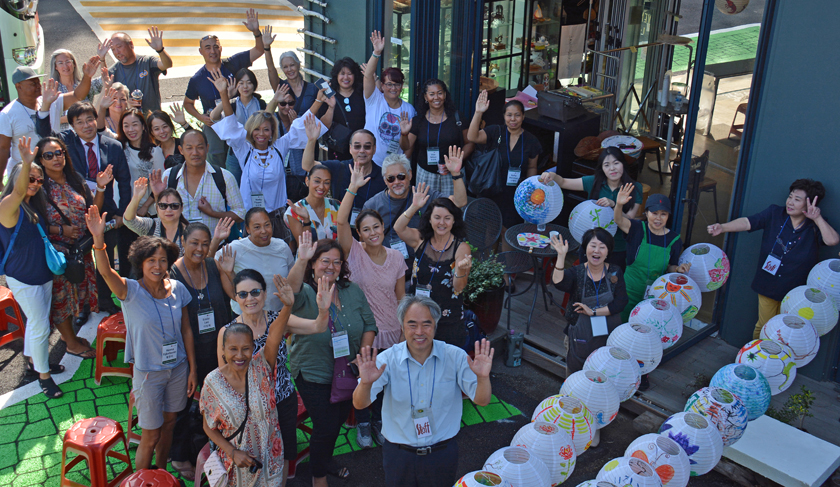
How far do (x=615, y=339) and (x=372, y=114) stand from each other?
3291 mm

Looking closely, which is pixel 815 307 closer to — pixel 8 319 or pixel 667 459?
pixel 667 459

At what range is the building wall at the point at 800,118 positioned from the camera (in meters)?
5.32

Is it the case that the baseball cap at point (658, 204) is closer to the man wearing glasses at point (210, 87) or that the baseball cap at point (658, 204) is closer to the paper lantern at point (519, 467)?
the paper lantern at point (519, 467)

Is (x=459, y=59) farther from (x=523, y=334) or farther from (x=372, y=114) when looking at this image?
(x=523, y=334)

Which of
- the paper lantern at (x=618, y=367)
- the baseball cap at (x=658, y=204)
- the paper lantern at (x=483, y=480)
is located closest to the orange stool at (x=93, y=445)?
the paper lantern at (x=483, y=480)

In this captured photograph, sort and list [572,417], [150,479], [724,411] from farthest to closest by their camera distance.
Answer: [724,411], [572,417], [150,479]

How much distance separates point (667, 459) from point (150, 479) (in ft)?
9.51

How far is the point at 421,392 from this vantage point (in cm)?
375

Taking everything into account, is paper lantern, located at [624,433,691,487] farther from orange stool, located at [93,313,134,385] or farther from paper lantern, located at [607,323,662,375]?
orange stool, located at [93,313,134,385]

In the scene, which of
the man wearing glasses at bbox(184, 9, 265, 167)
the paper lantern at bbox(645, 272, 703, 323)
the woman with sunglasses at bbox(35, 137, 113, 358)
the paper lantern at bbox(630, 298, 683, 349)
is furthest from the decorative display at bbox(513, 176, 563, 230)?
the woman with sunglasses at bbox(35, 137, 113, 358)

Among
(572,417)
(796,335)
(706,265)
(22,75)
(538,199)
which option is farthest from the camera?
(22,75)

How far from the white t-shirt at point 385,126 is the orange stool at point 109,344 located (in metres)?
2.66

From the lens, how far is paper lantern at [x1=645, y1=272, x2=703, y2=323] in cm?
538

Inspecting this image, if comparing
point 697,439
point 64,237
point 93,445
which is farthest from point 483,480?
point 64,237
